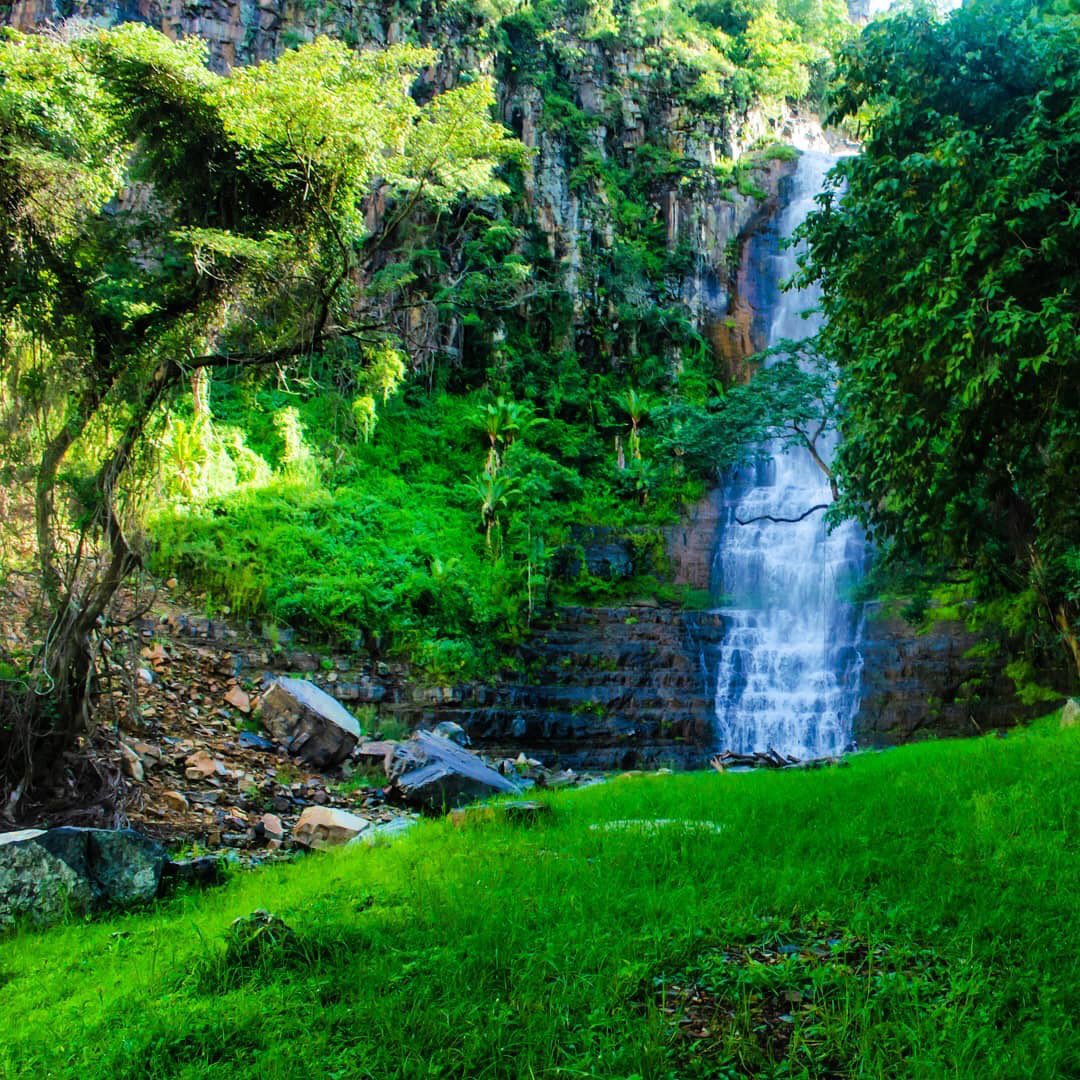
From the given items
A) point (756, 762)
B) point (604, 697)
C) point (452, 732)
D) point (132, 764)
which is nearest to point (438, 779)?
point (132, 764)

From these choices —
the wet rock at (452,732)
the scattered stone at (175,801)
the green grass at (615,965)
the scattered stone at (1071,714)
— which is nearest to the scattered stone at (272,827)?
the scattered stone at (175,801)

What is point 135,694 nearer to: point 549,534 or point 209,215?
point 209,215

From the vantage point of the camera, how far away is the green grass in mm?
3049

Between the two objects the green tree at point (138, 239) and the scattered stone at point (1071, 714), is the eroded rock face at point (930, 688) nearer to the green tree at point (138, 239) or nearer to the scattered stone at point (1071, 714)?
the scattered stone at point (1071, 714)

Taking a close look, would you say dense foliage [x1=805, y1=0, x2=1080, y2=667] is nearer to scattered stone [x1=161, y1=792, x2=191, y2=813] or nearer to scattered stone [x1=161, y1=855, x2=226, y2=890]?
scattered stone [x1=161, y1=855, x2=226, y2=890]

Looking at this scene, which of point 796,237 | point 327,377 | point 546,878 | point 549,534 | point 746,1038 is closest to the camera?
point 746,1038

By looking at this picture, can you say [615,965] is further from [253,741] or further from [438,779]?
[253,741]

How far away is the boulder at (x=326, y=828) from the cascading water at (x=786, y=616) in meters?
11.9

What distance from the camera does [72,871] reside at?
5.49 m

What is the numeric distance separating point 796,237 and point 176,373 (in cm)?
732

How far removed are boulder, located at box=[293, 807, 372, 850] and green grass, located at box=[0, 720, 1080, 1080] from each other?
6.27ft

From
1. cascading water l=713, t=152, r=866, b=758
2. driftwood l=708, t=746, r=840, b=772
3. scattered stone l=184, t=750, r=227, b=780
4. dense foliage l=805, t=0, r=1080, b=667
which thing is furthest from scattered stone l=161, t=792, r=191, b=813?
cascading water l=713, t=152, r=866, b=758

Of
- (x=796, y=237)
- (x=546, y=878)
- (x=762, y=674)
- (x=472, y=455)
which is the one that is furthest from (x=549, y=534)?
(x=546, y=878)

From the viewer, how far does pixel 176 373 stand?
8.44m
